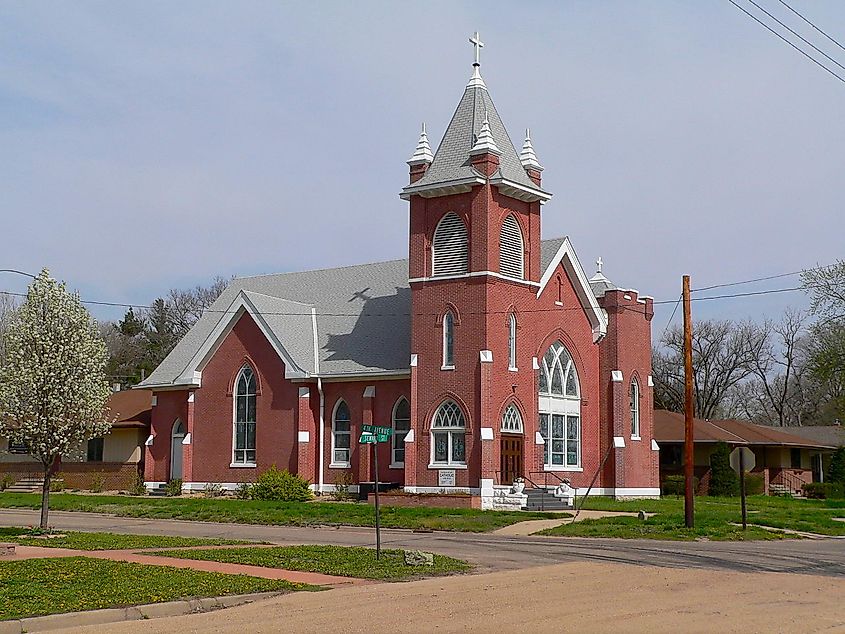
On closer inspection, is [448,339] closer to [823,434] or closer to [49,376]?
[49,376]

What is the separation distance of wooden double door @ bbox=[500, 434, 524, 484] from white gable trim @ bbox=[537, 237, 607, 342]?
6835 millimetres

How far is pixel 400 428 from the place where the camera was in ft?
138

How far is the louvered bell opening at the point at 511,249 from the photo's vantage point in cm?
4000

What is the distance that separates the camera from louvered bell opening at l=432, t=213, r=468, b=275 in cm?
3962

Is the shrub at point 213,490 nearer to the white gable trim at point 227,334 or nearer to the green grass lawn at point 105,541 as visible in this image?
the white gable trim at point 227,334

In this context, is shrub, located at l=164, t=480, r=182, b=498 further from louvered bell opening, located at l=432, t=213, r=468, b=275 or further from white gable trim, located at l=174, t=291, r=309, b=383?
louvered bell opening, located at l=432, t=213, r=468, b=275

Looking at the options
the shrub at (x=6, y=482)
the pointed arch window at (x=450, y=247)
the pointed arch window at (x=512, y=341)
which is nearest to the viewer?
the pointed arch window at (x=450, y=247)

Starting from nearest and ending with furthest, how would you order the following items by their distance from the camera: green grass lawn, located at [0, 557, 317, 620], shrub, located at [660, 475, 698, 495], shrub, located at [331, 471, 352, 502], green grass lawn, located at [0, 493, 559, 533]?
green grass lawn, located at [0, 557, 317, 620] → green grass lawn, located at [0, 493, 559, 533] → shrub, located at [331, 471, 352, 502] → shrub, located at [660, 475, 698, 495]

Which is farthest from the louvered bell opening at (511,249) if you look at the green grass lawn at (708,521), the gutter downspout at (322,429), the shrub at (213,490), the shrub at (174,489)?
the shrub at (174,489)

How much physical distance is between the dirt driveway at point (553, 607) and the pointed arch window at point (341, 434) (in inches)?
1006

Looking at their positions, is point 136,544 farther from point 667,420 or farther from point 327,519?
point 667,420

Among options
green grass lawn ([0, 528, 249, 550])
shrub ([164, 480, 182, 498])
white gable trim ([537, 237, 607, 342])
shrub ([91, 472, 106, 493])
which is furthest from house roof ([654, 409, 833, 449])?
green grass lawn ([0, 528, 249, 550])

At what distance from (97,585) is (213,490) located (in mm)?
30029

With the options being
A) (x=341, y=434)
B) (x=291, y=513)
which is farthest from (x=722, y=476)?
(x=291, y=513)
